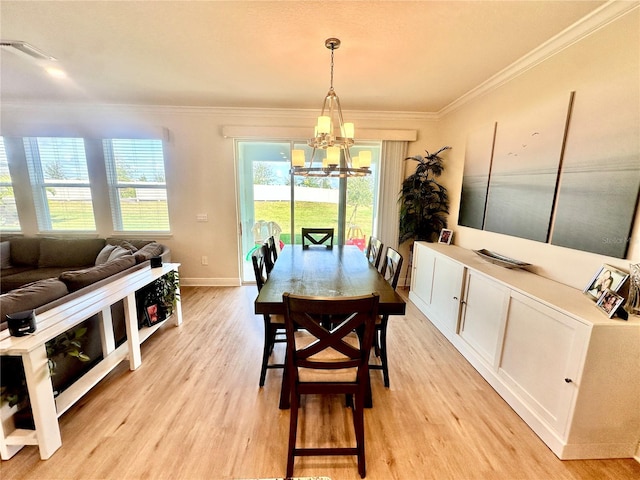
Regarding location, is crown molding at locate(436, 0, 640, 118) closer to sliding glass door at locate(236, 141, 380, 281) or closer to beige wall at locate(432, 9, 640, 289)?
beige wall at locate(432, 9, 640, 289)

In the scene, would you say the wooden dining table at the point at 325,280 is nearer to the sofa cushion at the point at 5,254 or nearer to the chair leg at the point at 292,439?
the chair leg at the point at 292,439

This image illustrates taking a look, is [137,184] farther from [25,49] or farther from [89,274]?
[89,274]

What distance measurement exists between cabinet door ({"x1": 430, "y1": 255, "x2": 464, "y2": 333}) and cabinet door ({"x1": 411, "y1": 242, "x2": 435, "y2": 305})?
0.34 ft

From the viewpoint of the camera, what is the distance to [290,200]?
4039mm

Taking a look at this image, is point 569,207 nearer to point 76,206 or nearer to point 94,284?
point 94,284

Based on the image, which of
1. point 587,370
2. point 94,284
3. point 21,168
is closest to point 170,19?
point 94,284

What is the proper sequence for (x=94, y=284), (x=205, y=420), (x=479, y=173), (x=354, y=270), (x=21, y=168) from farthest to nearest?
(x=21, y=168), (x=479, y=173), (x=354, y=270), (x=94, y=284), (x=205, y=420)

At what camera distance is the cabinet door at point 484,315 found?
6.26 feet

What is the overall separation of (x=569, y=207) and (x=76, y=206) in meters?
5.78

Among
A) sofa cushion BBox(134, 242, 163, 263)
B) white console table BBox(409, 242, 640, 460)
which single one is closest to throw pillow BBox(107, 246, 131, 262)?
sofa cushion BBox(134, 242, 163, 263)

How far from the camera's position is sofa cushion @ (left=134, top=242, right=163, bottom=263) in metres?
2.64

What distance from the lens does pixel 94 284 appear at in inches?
76.3

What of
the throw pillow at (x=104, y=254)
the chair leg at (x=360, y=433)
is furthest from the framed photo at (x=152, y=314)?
the chair leg at (x=360, y=433)

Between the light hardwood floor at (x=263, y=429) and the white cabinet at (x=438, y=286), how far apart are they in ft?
1.38
